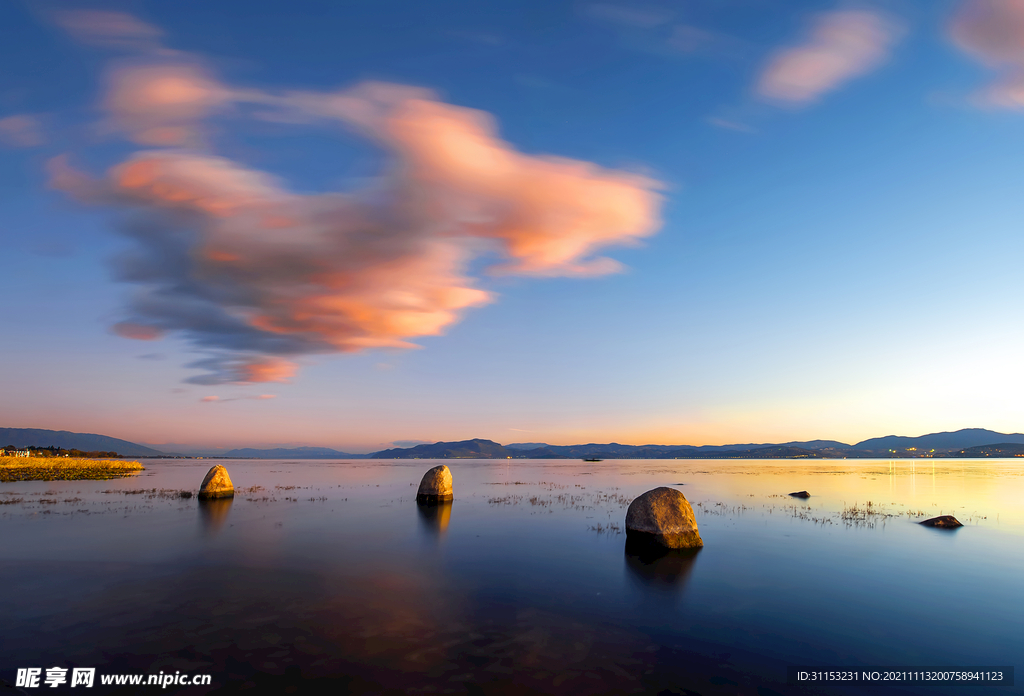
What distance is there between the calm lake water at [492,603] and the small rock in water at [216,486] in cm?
1071

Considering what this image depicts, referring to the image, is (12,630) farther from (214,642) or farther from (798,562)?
(798,562)

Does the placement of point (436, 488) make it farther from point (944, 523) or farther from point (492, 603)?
point (944, 523)

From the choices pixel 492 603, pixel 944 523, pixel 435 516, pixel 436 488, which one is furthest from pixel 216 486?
pixel 944 523

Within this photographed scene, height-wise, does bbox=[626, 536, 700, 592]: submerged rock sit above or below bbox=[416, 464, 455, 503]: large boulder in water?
above

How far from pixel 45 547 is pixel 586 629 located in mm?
24574

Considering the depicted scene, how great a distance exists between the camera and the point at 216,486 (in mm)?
43812

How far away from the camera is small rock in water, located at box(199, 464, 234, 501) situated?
4288 centimetres

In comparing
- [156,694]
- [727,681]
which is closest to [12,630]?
[156,694]

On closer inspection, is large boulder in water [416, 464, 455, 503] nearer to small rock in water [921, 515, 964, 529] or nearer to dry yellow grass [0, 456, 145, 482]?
small rock in water [921, 515, 964, 529]

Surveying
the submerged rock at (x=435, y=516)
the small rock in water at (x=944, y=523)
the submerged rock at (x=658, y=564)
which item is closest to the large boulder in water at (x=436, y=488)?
the submerged rock at (x=435, y=516)

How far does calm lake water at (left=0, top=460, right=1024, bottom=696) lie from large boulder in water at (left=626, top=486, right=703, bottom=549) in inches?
42.7

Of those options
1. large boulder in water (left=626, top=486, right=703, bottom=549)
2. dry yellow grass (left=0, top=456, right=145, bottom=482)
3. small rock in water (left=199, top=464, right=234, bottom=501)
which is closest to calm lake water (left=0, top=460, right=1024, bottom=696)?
large boulder in water (left=626, top=486, right=703, bottom=549)

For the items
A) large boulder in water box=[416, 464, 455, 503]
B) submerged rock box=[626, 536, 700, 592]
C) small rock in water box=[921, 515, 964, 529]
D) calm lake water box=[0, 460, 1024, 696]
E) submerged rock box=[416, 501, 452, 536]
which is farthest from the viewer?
large boulder in water box=[416, 464, 455, 503]

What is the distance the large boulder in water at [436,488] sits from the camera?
4309 centimetres
